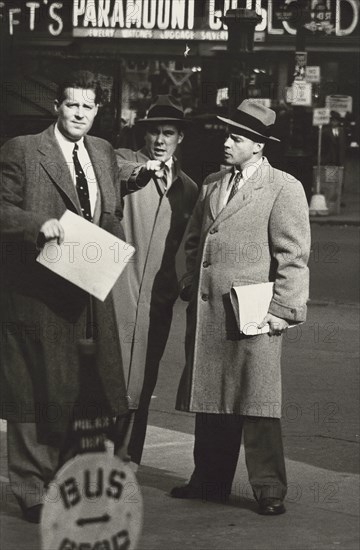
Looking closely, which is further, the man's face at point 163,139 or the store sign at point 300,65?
the store sign at point 300,65

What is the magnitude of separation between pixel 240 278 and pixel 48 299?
94 cm

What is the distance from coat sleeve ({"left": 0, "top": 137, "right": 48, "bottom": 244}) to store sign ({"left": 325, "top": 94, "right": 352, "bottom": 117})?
59.6ft

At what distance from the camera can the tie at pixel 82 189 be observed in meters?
4.23

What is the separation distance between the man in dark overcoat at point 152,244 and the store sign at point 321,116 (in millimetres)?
16195

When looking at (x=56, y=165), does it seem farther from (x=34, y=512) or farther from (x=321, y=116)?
(x=321, y=116)

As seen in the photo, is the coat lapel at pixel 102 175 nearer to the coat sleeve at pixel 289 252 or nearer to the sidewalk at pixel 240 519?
the coat sleeve at pixel 289 252

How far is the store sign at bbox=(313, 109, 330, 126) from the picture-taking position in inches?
838

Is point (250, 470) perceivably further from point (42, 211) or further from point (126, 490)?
point (42, 211)

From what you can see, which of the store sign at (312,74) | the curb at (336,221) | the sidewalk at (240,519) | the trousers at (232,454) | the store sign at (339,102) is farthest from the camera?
the store sign at (339,102)

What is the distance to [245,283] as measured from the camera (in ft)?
16.9

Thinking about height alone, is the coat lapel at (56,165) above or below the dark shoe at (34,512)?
above

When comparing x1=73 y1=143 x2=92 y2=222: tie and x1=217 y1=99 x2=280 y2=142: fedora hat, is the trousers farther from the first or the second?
x1=73 y1=143 x2=92 y2=222: tie

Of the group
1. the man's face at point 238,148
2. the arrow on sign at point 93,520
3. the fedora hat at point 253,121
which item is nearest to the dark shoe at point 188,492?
the arrow on sign at point 93,520

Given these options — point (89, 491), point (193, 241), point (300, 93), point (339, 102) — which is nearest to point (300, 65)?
point (300, 93)
